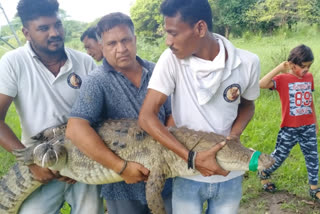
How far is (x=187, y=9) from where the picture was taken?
74.8 inches

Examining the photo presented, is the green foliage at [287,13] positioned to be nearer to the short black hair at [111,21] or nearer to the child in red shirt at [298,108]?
the child in red shirt at [298,108]

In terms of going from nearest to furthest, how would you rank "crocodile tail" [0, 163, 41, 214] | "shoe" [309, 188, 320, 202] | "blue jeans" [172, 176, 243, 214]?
"blue jeans" [172, 176, 243, 214], "crocodile tail" [0, 163, 41, 214], "shoe" [309, 188, 320, 202]

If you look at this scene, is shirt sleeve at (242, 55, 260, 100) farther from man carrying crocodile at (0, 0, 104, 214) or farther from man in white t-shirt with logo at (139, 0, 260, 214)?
man carrying crocodile at (0, 0, 104, 214)

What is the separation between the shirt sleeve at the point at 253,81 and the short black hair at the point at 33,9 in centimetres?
148

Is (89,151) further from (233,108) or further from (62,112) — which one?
(233,108)

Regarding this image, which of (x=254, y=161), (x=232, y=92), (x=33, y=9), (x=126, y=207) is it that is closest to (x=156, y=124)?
(x=232, y=92)

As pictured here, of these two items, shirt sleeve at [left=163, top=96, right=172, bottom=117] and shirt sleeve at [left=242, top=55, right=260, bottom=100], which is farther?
shirt sleeve at [left=163, top=96, right=172, bottom=117]

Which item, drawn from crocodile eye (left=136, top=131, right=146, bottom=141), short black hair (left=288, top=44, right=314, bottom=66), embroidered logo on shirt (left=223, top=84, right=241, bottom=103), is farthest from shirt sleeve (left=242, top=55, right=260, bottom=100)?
short black hair (left=288, top=44, right=314, bottom=66)

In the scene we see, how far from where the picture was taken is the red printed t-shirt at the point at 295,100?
3.79m

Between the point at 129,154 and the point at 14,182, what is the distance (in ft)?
3.23

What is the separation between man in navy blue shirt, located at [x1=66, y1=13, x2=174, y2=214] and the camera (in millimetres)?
2051

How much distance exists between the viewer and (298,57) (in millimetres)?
3750

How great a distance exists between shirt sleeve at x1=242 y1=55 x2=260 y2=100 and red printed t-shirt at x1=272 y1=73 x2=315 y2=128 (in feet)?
6.10

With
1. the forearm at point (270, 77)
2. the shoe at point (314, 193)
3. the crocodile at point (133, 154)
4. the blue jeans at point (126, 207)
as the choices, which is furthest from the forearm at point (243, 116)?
the shoe at point (314, 193)
